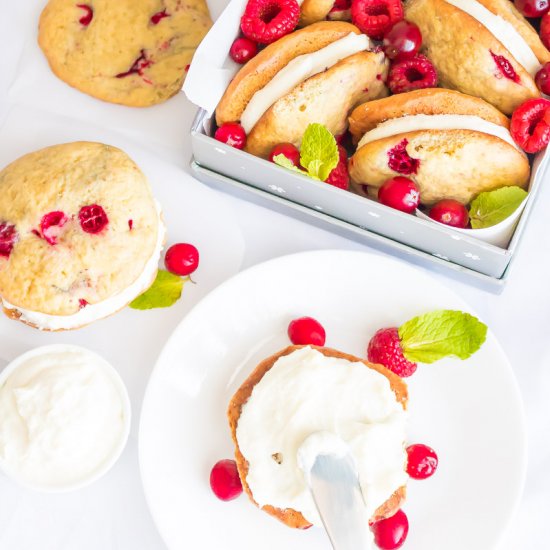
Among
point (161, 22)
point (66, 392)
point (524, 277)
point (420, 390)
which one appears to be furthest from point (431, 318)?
point (161, 22)

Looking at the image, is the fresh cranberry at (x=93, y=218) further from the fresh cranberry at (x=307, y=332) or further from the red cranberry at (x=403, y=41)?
the red cranberry at (x=403, y=41)

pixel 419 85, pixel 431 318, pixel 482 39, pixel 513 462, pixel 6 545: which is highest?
pixel 482 39

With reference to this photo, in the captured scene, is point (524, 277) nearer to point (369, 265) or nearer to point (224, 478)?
point (369, 265)

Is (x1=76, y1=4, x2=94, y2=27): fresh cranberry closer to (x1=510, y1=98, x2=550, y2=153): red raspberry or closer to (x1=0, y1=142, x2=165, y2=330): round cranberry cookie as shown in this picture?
(x1=0, y1=142, x2=165, y2=330): round cranberry cookie

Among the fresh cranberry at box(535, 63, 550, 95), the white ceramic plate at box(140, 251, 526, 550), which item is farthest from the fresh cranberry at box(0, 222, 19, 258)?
the fresh cranberry at box(535, 63, 550, 95)

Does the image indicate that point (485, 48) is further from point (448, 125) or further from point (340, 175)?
point (340, 175)

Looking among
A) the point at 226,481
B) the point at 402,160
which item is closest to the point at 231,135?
the point at 402,160

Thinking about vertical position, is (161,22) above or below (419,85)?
below
